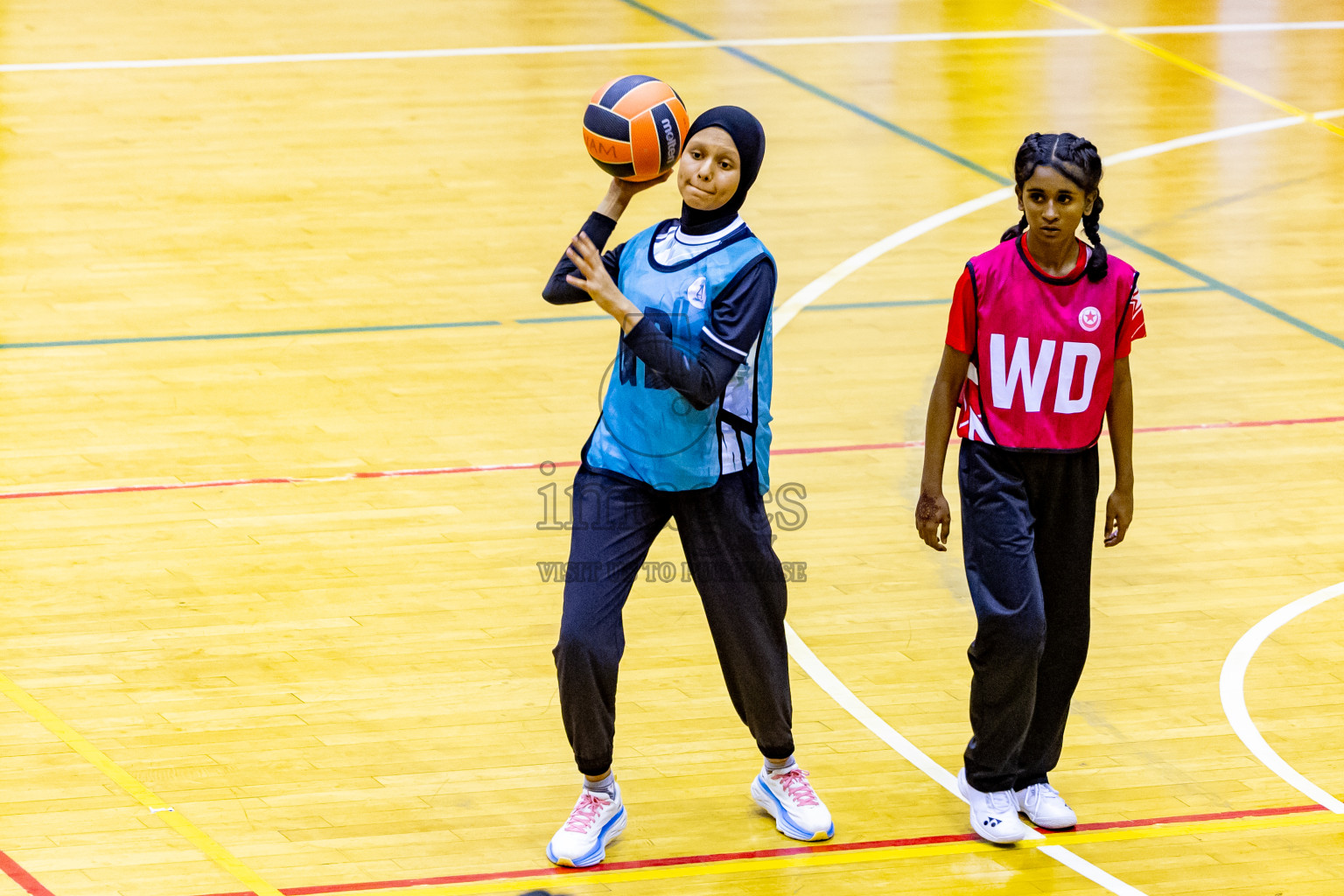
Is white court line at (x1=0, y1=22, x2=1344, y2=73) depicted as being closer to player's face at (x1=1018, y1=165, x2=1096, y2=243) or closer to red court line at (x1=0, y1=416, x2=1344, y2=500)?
red court line at (x1=0, y1=416, x2=1344, y2=500)

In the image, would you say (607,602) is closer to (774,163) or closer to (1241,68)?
(774,163)

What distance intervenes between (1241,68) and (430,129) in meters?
6.64

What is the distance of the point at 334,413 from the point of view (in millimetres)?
7926

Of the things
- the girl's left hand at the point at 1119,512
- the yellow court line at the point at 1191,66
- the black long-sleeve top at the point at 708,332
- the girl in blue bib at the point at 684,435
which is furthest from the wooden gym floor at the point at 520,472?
the black long-sleeve top at the point at 708,332

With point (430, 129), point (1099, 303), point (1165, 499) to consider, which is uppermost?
point (1099, 303)

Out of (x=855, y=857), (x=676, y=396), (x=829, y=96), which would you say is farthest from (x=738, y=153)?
(x=829, y=96)

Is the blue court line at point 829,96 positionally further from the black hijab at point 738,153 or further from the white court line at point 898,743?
the black hijab at point 738,153

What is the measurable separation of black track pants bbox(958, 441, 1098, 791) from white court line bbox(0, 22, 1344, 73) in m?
9.68

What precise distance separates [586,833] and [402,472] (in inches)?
112

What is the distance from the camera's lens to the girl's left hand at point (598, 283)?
14.3ft

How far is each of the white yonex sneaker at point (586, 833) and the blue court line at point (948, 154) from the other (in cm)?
561

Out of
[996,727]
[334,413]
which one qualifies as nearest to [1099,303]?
[996,727]

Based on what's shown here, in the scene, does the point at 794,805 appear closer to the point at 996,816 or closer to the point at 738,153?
the point at 996,816

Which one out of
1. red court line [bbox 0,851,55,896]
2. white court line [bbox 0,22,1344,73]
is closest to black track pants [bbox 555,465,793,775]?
red court line [bbox 0,851,55,896]
